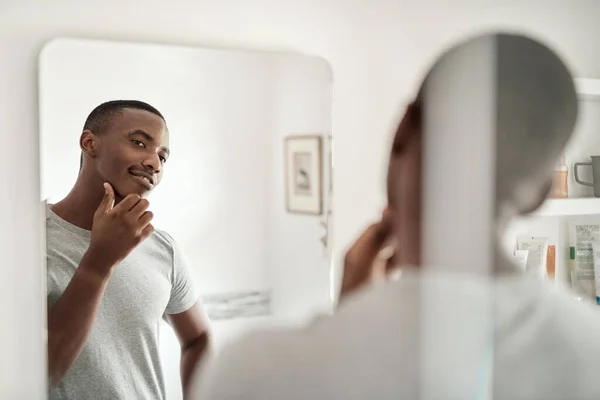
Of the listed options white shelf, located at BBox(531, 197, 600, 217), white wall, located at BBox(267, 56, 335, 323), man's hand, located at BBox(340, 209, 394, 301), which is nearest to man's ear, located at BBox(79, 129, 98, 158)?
white wall, located at BBox(267, 56, 335, 323)

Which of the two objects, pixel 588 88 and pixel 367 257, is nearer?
pixel 367 257

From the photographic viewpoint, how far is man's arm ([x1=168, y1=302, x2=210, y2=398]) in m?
0.98

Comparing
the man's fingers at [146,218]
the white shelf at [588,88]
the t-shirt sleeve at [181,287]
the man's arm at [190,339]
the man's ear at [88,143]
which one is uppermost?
the white shelf at [588,88]

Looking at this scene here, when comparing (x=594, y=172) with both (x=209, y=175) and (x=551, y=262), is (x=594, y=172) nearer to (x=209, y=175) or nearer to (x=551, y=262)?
(x=551, y=262)

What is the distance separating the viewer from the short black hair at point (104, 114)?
94 centimetres

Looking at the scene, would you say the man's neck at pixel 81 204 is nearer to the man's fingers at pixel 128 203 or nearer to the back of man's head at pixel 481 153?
the man's fingers at pixel 128 203

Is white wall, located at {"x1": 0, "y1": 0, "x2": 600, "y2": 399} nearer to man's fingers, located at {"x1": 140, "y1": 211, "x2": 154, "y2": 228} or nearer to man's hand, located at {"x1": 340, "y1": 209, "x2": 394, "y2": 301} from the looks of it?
man's hand, located at {"x1": 340, "y1": 209, "x2": 394, "y2": 301}

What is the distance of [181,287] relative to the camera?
0.99m

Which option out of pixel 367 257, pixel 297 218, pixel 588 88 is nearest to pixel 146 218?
pixel 297 218

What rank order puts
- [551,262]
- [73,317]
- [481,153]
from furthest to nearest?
1. [551,262]
2. [481,153]
3. [73,317]

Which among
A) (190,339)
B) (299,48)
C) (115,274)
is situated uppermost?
(299,48)

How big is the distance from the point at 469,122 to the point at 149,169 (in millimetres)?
492

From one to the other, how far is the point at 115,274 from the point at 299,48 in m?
0.45

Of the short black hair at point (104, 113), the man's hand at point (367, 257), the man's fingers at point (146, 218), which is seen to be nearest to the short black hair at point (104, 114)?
the short black hair at point (104, 113)
